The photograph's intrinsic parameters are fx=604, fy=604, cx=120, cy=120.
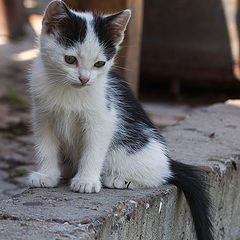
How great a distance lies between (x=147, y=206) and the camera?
255 centimetres

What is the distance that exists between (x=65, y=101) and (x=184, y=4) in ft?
15.5

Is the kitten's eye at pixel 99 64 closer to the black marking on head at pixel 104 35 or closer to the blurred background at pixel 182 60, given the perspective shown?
the black marking on head at pixel 104 35

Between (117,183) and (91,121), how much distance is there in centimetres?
33

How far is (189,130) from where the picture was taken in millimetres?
3809

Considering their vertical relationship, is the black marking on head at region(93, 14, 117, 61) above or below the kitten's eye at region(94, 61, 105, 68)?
above

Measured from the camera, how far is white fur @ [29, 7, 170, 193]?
8.29 ft

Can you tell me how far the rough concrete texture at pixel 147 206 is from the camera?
7.00ft

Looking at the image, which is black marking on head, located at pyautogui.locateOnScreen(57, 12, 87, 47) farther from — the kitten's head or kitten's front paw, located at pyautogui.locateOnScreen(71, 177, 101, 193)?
kitten's front paw, located at pyautogui.locateOnScreen(71, 177, 101, 193)

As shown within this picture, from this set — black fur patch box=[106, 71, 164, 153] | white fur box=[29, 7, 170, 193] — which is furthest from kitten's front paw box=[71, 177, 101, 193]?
black fur patch box=[106, 71, 164, 153]

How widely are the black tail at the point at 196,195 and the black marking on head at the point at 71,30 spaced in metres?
0.78

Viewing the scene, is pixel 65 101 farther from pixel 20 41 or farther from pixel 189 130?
pixel 20 41

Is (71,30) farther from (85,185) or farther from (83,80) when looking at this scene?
(85,185)

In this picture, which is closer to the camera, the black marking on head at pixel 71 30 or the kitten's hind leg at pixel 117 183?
the black marking on head at pixel 71 30

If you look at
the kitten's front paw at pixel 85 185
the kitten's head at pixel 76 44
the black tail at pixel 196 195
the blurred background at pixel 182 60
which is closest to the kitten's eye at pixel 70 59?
the kitten's head at pixel 76 44
